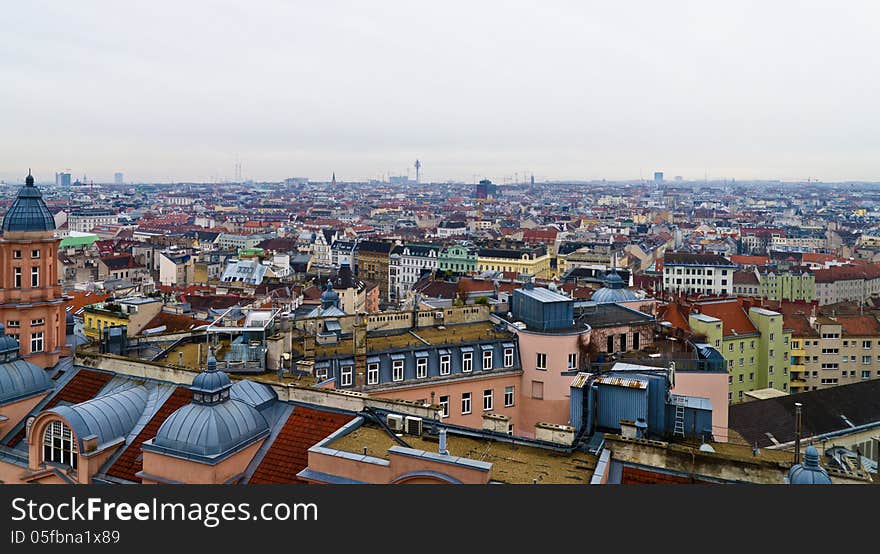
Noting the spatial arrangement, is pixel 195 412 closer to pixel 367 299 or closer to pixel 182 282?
pixel 367 299

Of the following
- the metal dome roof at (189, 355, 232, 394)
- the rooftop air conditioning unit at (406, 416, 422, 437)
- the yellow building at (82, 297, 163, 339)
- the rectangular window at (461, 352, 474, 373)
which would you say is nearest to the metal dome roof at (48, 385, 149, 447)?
the metal dome roof at (189, 355, 232, 394)

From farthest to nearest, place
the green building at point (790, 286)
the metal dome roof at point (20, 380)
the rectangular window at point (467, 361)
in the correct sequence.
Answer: the green building at point (790, 286)
the rectangular window at point (467, 361)
the metal dome roof at point (20, 380)

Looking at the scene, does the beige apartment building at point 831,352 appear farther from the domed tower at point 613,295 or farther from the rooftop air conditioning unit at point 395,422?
the rooftop air conditioning unit at point 395,422

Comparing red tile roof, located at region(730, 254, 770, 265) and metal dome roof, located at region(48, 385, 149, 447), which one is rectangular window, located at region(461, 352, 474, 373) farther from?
red tile roof, located at region(730, 254, 770, 265)

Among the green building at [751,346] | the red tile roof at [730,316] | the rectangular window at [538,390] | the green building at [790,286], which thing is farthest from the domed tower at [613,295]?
the green building at [790,286]

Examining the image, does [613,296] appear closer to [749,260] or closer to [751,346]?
[751,346]

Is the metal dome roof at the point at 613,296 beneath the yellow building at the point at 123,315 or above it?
above

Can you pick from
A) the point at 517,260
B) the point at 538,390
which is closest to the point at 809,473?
the point at 538,390
